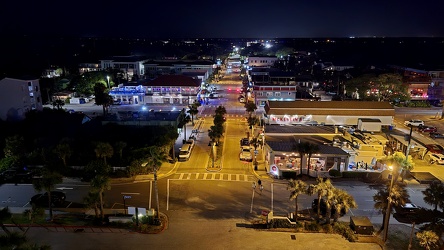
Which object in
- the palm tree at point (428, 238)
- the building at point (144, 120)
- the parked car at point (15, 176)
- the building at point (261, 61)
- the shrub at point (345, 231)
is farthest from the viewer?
the building at point (261, 61)

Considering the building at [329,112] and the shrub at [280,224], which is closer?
the shrub at [280,224]

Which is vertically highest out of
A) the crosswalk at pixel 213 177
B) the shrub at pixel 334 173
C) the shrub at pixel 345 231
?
the shrub at pixel 334 173

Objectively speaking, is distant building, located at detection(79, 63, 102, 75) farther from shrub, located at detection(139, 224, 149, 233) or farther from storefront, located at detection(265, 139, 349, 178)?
shrub, located at detection(139, 224, 149, 233)

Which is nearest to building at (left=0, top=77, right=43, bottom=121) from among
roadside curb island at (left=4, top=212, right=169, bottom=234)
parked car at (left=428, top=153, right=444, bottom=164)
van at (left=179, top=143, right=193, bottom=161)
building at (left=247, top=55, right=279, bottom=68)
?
van at (left=179, top=143, right=193, bottom=161)

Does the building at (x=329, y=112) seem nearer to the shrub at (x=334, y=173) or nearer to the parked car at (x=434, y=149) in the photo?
the parked car at (x=434, y=149)

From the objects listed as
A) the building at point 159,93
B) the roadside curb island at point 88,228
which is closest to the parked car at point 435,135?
the roadside curb island at point 88,228
